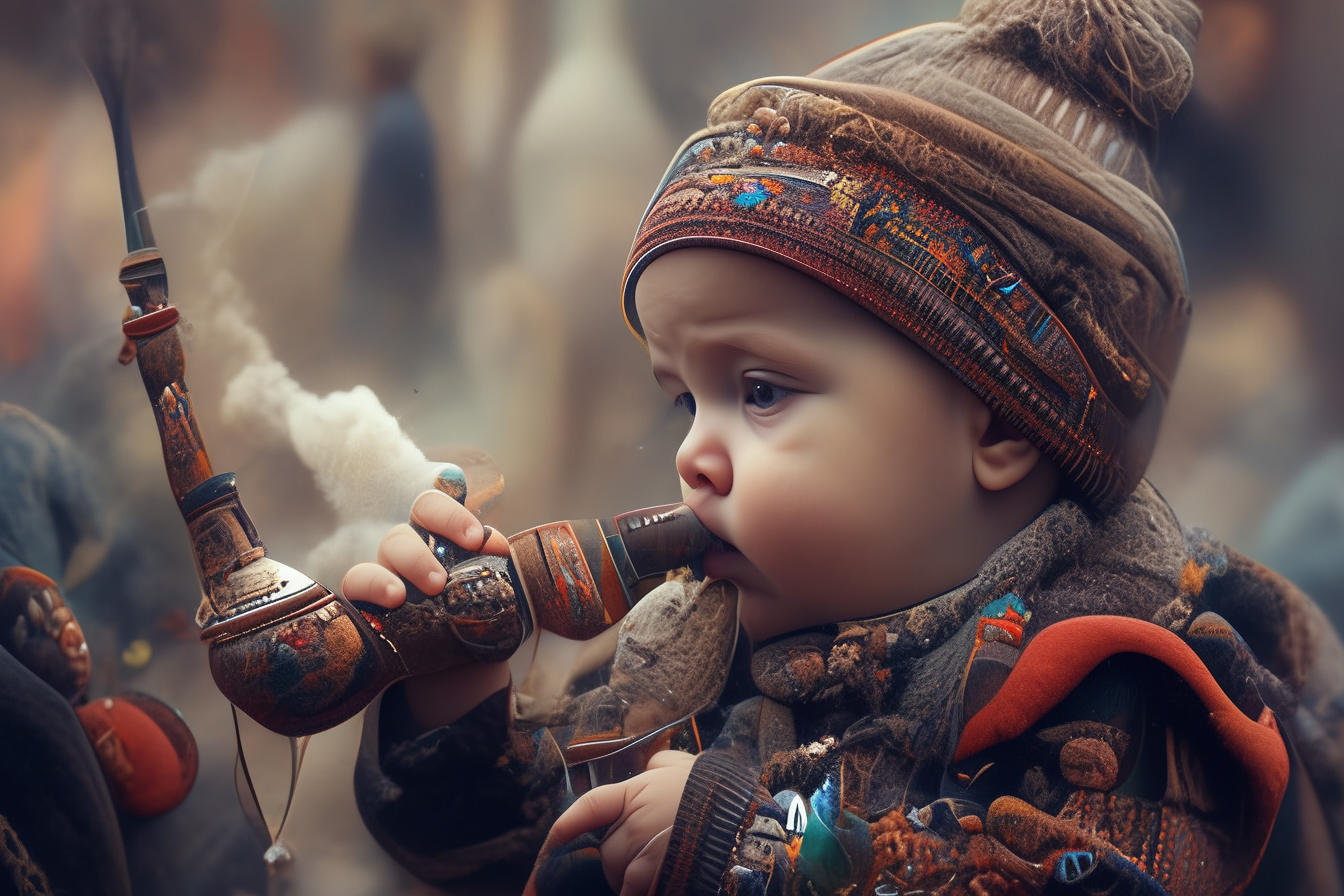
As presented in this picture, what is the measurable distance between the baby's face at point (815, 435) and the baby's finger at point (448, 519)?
23 cm

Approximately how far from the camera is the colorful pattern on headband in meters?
1.04

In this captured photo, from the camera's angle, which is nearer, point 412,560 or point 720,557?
point 412,560

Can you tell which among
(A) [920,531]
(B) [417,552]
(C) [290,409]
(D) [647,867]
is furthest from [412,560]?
(A) [920,531]

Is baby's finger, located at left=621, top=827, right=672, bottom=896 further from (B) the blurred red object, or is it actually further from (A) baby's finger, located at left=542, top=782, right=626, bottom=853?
(B) the blurred red object

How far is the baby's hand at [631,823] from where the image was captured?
1.04 m

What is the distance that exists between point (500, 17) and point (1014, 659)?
941 millimetres

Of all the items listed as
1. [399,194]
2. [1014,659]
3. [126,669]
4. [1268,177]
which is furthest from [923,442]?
[126,669]

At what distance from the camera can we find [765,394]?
3.55 ft

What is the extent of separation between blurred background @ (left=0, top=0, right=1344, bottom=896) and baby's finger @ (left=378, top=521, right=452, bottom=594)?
0.46ft

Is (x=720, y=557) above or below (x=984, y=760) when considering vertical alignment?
above

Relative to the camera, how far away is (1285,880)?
3.81 feet

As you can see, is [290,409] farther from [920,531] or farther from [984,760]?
[984,760]

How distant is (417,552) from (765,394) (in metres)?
0.40

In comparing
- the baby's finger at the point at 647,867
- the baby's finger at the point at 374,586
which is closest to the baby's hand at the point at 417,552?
the baby's finger at the point at 374,586
